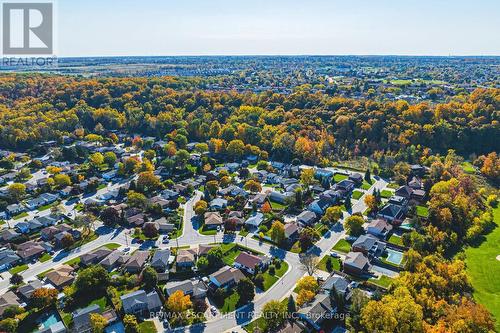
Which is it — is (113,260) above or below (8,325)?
above

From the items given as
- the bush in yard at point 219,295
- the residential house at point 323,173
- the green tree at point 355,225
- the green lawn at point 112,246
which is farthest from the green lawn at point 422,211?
the green lawn at point 112,246

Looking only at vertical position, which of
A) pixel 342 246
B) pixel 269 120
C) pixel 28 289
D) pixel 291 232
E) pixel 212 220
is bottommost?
pixel 28 289

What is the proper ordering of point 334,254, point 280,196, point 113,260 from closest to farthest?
point 113,260, point 334,254, point 280,196

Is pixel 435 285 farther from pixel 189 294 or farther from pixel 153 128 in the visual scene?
pixel 153 128

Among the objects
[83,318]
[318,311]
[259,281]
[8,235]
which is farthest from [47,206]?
[318,311]

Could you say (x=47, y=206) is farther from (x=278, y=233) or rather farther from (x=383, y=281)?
(x=383, y=281)

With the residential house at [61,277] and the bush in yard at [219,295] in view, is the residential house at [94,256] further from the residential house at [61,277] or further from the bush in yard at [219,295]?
the bush in yard at [219,295]
